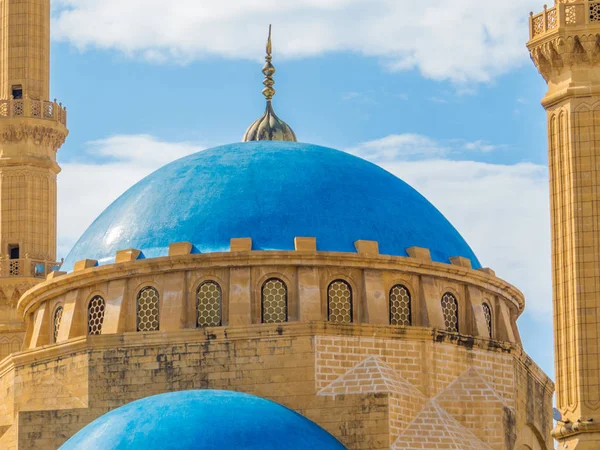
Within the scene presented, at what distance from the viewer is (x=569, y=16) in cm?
2689

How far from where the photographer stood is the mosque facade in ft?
86.0

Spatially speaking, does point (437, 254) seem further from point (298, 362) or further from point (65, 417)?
point (65, 417)

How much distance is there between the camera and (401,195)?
30.5 meters

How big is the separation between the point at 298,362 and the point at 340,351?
732mm

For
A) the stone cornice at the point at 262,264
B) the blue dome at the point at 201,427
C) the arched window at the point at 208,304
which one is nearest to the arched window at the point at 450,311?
the stone cornice at the point at 262,264

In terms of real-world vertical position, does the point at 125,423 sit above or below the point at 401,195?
below

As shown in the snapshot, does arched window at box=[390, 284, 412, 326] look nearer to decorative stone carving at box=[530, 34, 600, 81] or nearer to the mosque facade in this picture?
the mosque facade

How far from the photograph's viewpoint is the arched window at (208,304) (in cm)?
2805

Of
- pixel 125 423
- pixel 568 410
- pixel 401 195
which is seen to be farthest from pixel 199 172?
pixel 568 410

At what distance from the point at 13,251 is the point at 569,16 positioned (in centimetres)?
1611

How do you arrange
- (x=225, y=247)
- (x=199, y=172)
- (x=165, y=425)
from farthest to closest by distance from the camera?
(x=199, y=172)
(x=225, y=247)
(x=165, y=425)

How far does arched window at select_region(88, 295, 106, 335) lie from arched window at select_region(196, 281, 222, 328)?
1.89 metres

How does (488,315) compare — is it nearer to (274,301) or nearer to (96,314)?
(274,301)

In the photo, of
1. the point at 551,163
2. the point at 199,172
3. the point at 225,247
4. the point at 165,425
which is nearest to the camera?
the point at 165,425
